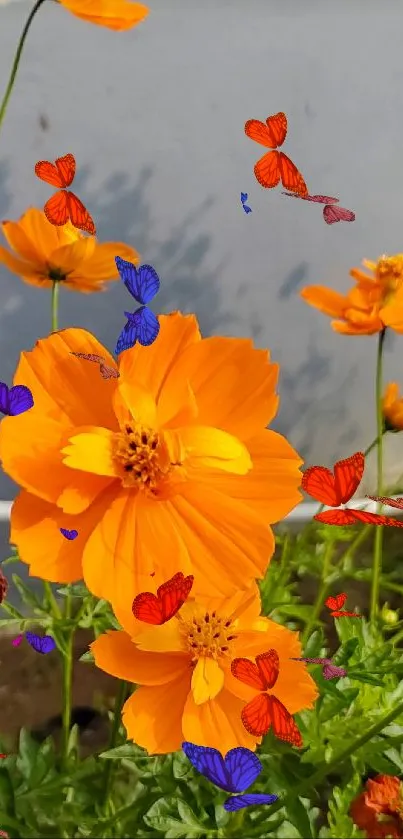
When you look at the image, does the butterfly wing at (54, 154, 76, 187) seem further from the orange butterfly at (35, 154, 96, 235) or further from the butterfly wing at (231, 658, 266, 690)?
the butterfly wing at (231, 658, 266, 690)

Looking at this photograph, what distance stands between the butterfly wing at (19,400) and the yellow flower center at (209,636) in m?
0.12

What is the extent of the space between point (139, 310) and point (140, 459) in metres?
0.05

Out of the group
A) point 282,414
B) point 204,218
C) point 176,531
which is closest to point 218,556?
point 176,531

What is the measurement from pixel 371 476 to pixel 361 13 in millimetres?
451

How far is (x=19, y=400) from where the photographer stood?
193 mm

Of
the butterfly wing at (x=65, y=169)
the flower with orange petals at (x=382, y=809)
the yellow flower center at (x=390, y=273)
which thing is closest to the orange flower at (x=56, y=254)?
the butterfly wing at (x=65, y=169)

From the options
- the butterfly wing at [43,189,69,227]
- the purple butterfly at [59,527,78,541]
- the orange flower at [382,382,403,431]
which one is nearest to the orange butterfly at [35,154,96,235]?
the butterfly wing at [43,189,69,227]

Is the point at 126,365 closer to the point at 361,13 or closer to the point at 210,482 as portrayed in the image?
the point at 210,482

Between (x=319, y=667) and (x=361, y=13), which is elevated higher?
(x=361, y=13)

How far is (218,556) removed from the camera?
0.21 metres

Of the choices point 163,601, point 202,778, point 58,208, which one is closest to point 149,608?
point 163,601

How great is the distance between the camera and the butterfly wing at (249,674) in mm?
232

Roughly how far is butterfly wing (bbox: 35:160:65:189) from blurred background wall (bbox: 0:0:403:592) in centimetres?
16

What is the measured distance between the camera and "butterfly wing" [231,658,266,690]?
23 centimetres
